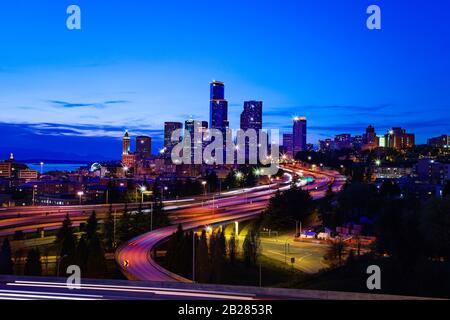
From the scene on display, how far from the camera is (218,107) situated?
114 meters

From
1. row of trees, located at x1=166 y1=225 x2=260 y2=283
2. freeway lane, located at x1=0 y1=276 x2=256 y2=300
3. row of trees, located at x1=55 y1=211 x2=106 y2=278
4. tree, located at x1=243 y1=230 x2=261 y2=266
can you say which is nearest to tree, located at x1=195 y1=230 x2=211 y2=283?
row of trees, located at x1=166 y1=225 x2=260 y2=283

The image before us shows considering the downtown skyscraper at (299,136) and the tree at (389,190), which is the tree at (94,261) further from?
the downtown skyscraper at (299,136)

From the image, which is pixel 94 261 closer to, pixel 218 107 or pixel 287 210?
pixel 287 210

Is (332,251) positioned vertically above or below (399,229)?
below

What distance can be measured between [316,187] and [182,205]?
62.8 feet

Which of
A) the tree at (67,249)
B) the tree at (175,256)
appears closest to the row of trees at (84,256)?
the tree at (67,249)

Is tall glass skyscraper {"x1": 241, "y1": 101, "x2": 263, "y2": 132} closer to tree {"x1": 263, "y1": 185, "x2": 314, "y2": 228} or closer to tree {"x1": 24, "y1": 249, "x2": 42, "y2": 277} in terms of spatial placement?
tree {"x1": 263, "y1": 185, "x2": 314, "y2": 228}

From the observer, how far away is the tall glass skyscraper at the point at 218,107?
4257 inches

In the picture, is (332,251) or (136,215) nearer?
(332,251)

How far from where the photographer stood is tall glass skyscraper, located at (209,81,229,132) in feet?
355

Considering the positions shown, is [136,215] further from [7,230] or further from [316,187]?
[316,187]
